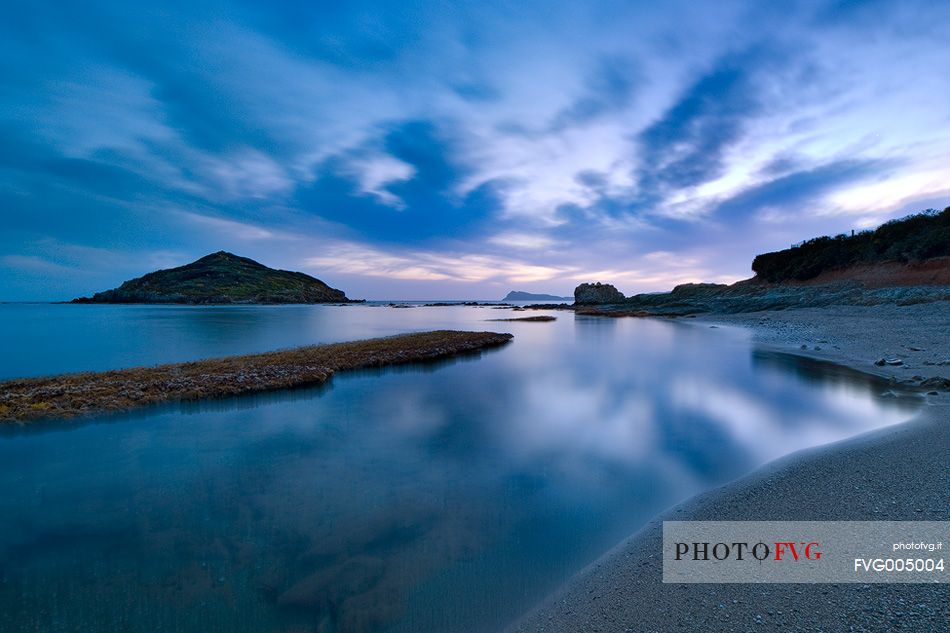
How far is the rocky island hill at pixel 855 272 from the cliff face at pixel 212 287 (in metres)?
148

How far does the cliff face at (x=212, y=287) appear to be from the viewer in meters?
143

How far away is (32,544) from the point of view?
5.20m

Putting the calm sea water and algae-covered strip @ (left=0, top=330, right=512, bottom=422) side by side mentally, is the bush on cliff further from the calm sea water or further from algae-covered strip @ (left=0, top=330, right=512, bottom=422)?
algae-covered strip @ (left=0, top=330, right=512, bottom=422)

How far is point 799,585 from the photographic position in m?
3.69

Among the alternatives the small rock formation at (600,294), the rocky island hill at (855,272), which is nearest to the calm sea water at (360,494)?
the rocky island hill at (855,272)

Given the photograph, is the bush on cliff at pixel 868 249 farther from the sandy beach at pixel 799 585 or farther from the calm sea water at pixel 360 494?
the sandy beach at pixel 799 585

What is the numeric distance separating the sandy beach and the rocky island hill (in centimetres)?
3894

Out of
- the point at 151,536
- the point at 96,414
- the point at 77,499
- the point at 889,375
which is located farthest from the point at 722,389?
the point at 96,414

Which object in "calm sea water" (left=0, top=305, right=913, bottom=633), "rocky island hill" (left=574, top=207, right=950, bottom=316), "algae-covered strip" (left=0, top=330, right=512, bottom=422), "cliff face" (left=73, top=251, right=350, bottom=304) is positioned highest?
"cliff face" (left=73, top=251, right=350, bottom=304)

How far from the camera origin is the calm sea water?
165 inches

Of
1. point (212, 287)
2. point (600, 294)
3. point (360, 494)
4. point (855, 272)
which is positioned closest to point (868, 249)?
point (855, 272)

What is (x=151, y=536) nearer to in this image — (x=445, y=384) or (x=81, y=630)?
(x=81, y=630)

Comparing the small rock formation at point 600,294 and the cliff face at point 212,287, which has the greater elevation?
the cliff face at point 212,287

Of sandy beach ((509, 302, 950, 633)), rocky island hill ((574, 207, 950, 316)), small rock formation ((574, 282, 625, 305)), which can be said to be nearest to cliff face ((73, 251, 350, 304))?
small rock formation ((574, 282, 625, 305))
